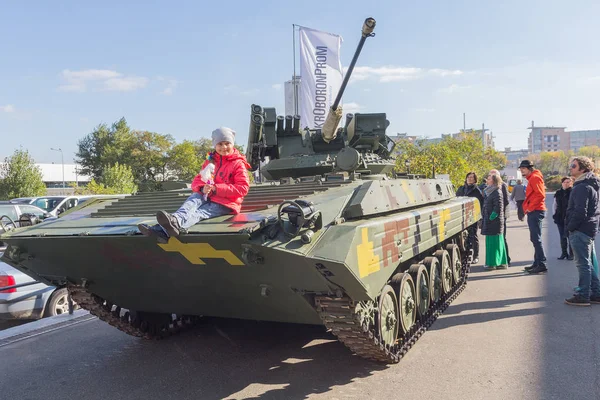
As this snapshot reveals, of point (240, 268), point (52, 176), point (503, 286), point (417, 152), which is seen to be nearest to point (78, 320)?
point (240, 268)

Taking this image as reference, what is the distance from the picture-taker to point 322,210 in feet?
14.1

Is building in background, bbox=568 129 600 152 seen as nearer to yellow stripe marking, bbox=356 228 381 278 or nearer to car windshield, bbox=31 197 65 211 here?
car windshield, bbox=31 197 65 211

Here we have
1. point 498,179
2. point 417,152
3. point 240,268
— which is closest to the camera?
point 240,268

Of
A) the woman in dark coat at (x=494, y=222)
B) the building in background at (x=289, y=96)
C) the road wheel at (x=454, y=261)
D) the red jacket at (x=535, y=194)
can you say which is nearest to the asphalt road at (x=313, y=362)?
the road wheel at (x=454, y=261)

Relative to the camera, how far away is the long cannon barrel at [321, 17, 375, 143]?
250 inches

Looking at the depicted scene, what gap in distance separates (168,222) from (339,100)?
152 inches

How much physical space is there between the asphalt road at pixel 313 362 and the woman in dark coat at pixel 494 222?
2454 millimetres

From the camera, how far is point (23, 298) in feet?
23.1

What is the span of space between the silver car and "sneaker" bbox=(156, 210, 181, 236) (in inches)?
148

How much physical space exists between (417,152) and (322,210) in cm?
2041

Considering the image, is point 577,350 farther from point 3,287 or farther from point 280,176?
point 3,287

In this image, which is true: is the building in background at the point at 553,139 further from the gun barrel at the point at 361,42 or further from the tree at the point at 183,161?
the gun barrel at the point at 361,42

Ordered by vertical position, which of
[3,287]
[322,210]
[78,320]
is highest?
[322,210]

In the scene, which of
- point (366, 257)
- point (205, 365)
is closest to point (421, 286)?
point (366, 257)
